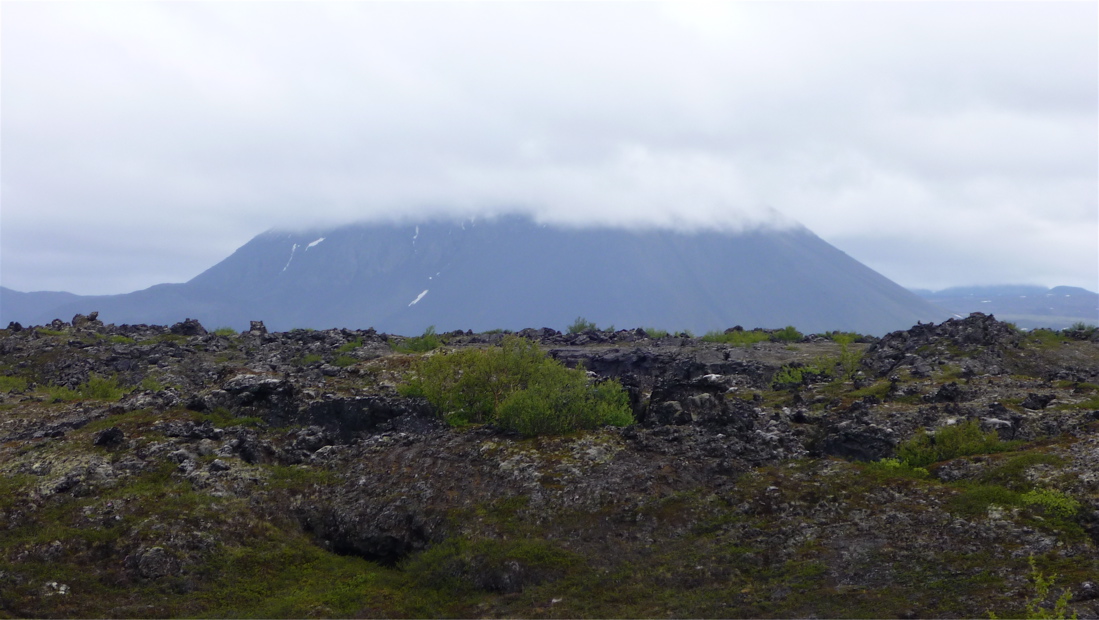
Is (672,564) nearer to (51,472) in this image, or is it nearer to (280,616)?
(280,616)

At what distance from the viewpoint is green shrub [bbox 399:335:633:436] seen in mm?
38438

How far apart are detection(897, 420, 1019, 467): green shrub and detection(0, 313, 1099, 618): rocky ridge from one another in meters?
0.58

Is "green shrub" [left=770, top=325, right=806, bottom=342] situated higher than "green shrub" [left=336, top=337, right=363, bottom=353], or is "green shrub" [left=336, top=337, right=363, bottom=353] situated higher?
"green shrub" [left=770, top=325, right=806, bottom=342]

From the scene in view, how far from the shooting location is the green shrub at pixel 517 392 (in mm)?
38438

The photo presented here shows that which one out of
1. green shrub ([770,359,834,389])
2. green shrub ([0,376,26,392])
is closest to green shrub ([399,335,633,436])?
green shrub ([770,359,834,389])

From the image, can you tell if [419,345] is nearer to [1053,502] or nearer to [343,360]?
[343,360]

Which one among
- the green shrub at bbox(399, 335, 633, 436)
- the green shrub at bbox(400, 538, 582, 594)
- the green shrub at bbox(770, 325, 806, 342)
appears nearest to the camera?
the green shrub at bbox(400, 538, 582, 594)

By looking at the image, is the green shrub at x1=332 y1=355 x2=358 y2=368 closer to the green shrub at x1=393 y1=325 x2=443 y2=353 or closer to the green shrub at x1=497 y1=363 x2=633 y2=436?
the green shrub at x1=393 y1=325 x2=443 y2=353

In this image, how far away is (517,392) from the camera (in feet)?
130

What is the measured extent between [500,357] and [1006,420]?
88.6 feet

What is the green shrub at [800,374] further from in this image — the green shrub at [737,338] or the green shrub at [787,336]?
the green shrub at [787,336]

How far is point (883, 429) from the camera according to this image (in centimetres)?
3622

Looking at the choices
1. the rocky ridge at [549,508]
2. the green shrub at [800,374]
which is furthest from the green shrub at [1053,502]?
the green shrub at [800,374]

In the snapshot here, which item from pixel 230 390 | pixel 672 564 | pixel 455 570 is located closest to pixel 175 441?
pixel 230 390
